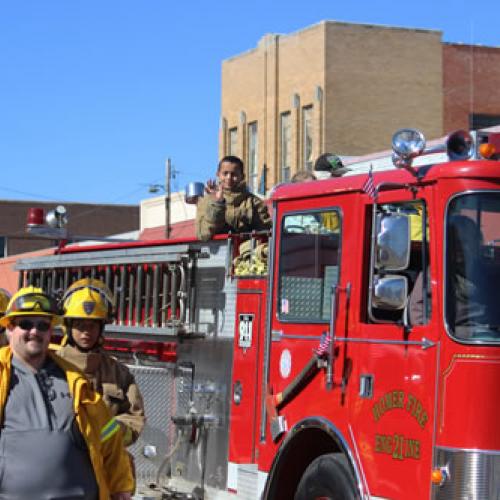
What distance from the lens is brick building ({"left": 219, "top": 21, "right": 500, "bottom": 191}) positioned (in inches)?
1389

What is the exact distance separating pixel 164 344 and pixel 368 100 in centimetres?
2749

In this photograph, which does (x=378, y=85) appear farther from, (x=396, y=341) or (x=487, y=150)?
(x=396, y=341)

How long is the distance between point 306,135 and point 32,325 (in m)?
31.7

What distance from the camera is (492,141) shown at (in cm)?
664

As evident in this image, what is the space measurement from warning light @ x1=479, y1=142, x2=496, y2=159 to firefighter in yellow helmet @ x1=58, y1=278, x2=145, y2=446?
2211 mm

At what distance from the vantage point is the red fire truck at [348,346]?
6164mm

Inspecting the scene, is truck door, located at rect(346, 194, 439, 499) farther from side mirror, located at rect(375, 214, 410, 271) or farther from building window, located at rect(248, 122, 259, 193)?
building window, located at rect(248, 122, 259, 193)

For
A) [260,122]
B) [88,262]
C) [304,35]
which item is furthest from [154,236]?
[88,262]

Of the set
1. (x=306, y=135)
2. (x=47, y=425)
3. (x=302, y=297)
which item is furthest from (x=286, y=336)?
(x=306, y=135)

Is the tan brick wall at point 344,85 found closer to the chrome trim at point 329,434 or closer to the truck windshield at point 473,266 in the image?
the chrome trim at point 329,434

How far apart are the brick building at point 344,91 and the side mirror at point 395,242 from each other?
2866cm

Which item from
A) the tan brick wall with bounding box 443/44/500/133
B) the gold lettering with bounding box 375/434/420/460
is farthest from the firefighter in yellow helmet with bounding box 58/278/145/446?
the tan brick wall with bounding box 443/44/500/133

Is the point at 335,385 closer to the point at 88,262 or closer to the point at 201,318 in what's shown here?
the point at 201,318

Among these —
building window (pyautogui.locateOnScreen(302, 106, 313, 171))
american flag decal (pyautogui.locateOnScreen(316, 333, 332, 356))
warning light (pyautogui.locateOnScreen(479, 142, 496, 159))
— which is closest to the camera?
warning light (pyautogui.locateOnScreen(479, 142, 496, 159))
